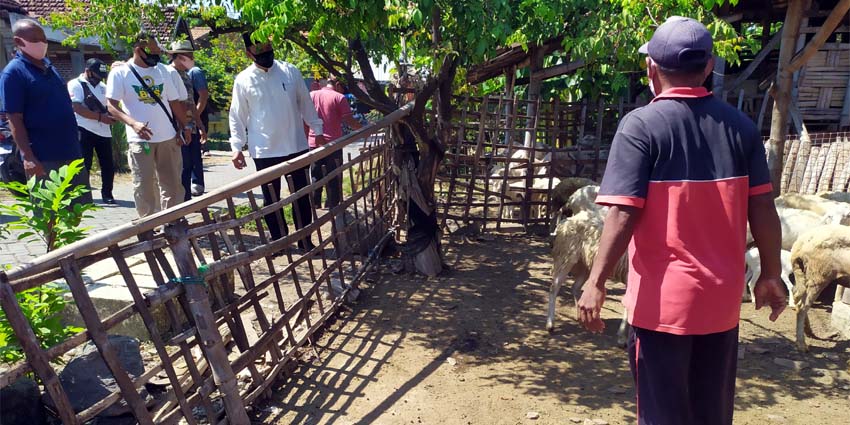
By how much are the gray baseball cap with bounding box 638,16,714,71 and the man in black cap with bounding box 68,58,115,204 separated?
6980 millimetres

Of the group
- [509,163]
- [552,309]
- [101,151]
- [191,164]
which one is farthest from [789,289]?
[101,151]

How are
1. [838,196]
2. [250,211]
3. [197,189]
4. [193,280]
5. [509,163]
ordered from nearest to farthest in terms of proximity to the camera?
1. [193,280]
2. [838,196]
3. [250,211]
4. [509,163]
5. [197,189]

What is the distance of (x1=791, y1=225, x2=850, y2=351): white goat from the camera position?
4.49 meters

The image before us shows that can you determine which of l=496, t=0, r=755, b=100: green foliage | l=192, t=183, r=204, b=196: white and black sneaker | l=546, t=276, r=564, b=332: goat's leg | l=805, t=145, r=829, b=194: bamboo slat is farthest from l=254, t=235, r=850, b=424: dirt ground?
l=192, t=183, r=204, b=196: white and black sneaker

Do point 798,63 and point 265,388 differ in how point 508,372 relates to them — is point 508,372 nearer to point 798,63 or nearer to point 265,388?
point 265,388

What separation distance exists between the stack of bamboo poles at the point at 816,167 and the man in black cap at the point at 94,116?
340 inches

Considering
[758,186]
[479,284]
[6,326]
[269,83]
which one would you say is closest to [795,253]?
[479,284]

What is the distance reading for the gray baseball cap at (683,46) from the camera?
2.15 metres

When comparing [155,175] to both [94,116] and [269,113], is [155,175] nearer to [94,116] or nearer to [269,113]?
[269,113]

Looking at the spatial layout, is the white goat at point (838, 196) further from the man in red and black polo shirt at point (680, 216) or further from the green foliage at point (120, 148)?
the green foliage at point (120, 148)

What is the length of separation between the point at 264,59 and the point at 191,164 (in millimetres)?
3486

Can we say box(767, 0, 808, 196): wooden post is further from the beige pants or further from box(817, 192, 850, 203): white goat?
the beige pants

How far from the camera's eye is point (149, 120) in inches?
221

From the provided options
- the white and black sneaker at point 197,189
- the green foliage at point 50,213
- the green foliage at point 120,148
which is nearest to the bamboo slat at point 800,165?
the white and black sneaker at point 197,189
